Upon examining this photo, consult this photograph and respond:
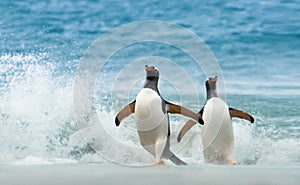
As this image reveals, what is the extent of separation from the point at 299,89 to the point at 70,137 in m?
4.85

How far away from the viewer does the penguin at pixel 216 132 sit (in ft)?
9.96

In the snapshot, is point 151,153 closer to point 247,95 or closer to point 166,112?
point 166,112

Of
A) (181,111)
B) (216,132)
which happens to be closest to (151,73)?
(181,111)

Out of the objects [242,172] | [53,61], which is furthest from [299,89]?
[242,172]

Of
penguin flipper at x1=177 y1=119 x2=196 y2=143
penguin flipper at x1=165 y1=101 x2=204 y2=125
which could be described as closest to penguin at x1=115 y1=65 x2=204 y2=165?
penguin flipper at x1=165 y1=101 x2=204 y2=125

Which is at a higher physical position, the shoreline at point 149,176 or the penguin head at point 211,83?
the penguin head at point 211,83

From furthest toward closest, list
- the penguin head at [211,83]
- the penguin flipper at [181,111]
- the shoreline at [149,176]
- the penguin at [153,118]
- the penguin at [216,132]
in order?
the penguin head at [211,83] → the penguin at [216,132] → the penguin flipper at [181,111] → the penguin at [153,118] → the shoreline at [149,176]

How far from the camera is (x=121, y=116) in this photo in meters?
2.94

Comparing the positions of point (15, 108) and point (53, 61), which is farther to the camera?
point (53, 61)

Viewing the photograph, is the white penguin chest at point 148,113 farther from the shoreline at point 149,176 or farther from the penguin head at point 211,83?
the shoreline at point 149,176

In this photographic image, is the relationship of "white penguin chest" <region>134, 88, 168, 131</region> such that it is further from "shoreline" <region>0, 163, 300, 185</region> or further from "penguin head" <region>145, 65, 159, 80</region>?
"shoreline" <region>0, 163, 300, 185</region>

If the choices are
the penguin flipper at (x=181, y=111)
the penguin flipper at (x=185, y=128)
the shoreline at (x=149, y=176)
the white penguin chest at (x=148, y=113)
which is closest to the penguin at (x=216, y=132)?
the penguin flipper at (x=185, y=128)

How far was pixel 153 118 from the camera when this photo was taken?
2791 mm

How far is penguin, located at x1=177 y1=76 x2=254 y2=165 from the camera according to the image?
9.96 ft
